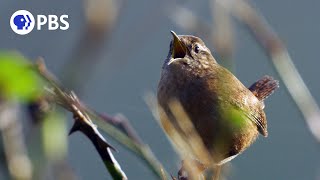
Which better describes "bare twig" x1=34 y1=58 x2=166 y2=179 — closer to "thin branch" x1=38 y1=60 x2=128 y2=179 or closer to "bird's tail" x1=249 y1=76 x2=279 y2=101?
"thin branch" x1=38 y1=60 x2=128 y2=179

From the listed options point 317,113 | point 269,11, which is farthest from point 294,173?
point 317,113

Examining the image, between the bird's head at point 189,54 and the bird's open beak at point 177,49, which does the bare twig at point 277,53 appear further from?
the bird's head at point 189,54

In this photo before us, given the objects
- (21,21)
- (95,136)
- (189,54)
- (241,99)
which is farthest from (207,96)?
(95,136)

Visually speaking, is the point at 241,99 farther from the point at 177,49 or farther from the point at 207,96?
the point at 177,49

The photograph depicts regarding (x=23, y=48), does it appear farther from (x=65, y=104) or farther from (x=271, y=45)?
(x=271, y=45)

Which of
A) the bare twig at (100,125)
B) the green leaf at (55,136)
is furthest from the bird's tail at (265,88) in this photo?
the green leaf at (55,136)
